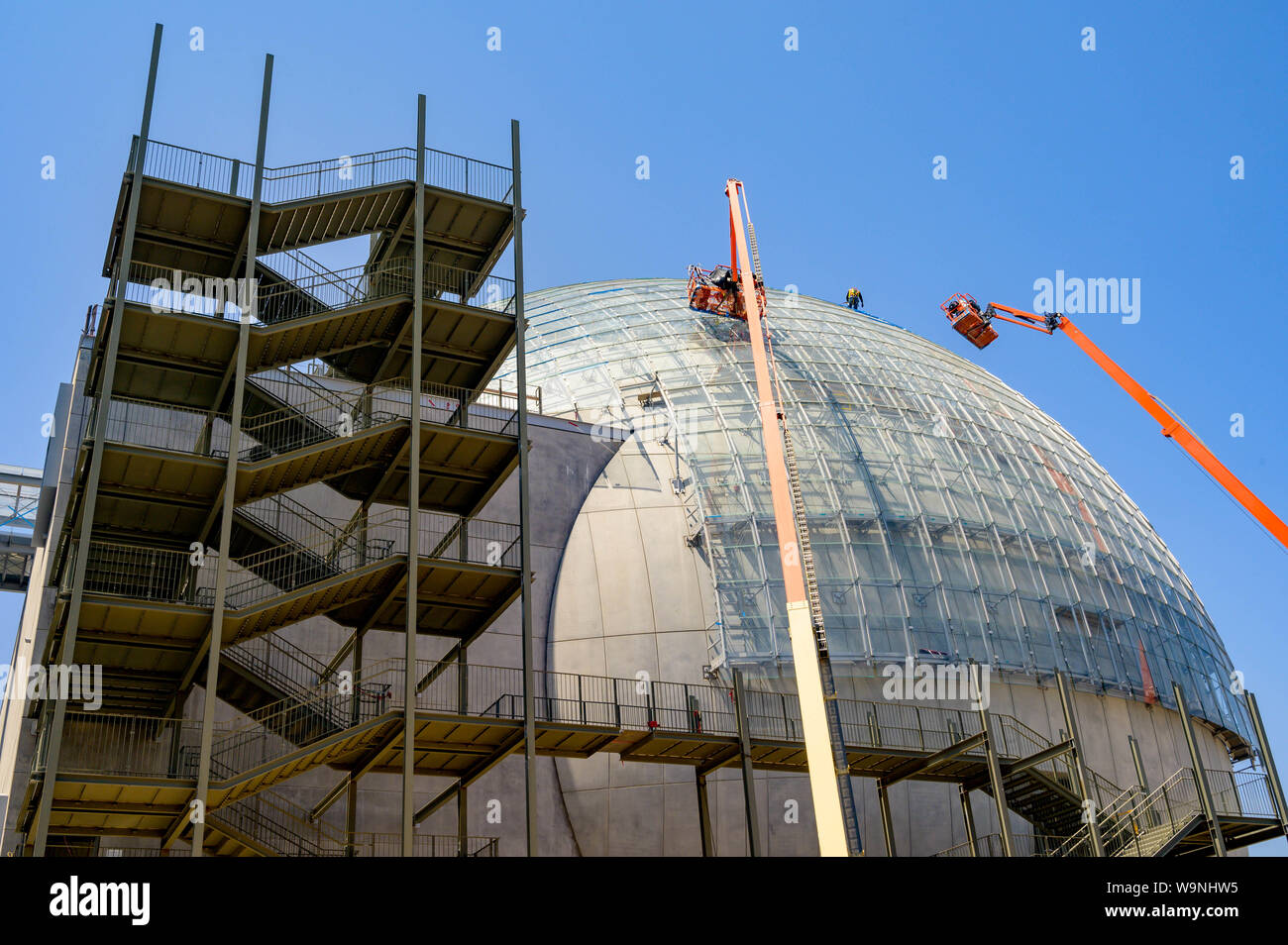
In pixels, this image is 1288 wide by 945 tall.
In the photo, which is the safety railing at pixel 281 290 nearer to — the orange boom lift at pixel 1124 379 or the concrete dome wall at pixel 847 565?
the concrete dome wall at pixel 847 565

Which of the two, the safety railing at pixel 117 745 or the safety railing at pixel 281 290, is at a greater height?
the safety railing at pixel 281 290

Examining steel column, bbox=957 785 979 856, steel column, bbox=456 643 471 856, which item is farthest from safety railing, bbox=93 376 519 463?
steel column, bbox=957 785 979 856

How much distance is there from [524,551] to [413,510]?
8.94 feet

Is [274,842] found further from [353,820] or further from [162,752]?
[162,752]

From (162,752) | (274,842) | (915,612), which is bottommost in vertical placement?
(274,842)

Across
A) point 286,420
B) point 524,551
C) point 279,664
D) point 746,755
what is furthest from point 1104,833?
point 286,420

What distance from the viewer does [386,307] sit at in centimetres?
2559

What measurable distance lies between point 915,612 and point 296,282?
59.1 ft

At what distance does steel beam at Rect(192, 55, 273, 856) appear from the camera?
20000 millimetres

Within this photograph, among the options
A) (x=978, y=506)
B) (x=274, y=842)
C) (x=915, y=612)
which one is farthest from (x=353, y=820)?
(x=978, y=506)

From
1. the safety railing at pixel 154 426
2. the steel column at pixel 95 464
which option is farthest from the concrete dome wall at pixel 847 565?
the steel column at pixel 95 464

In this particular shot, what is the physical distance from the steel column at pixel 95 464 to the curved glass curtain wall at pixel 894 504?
1578 centimetres

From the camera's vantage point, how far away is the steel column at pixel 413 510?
21703 mm

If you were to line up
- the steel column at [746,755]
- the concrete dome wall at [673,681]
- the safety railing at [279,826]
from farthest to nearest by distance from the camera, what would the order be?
1. the concrete dome wall at [673,681]
2. the steel column at [746,755]
3. the safety railing at [279,826]
